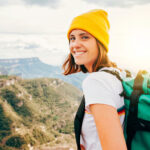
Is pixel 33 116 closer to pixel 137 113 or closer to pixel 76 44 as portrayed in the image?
pixel 76 44

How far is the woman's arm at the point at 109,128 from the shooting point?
3.65 feet

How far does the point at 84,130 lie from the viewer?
149 cm

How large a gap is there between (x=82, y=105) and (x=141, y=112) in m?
0.46

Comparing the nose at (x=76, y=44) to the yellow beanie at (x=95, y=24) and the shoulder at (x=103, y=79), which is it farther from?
the shoulder at (x=103, y=79)

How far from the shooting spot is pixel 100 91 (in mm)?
1200

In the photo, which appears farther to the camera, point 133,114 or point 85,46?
point 85,46

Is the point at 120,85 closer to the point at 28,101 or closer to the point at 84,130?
the point at 84,130

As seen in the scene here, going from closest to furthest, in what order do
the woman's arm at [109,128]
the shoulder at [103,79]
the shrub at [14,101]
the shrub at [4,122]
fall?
the woman's arm at [109,128]
the shoulder at [103,79]
the shrub at [4,122]
the shrub at [14,101]

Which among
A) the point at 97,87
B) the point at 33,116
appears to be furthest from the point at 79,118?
the point at 33,116

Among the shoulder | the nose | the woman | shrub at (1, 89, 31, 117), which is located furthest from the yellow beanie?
shrub at (1, 89, 31, 117)

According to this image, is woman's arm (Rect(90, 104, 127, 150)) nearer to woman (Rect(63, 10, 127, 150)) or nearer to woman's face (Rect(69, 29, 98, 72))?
woman (Rect(63, 10, 127, 150))

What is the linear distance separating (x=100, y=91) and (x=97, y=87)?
1.6 inches

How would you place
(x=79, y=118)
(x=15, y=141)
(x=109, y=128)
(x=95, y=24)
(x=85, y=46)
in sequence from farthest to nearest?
(x=15, y=141)
(x=95, y=24)
(x=85, y=46)
(x=79, y=118)
(x=109, y=128)

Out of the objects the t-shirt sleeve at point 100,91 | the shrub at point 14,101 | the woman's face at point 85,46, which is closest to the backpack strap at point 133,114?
the t-shirt sleeve at point 100,91
